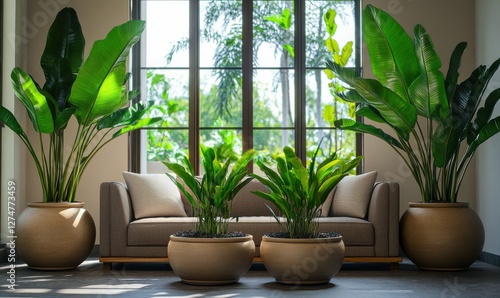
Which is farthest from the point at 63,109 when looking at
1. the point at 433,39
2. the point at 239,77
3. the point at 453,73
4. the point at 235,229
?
the point at 433,39

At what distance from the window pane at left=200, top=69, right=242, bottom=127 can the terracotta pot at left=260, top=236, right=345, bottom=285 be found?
2212 millimetres

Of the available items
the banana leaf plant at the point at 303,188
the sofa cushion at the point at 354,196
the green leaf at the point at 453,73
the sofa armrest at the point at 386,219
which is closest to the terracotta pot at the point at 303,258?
the banana leaf plant at the point at 303,188

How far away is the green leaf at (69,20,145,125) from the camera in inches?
192

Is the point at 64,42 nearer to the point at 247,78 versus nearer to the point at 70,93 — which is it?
the point at 70,93

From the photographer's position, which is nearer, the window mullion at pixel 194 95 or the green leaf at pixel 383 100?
the green leaf at pixel 383 100

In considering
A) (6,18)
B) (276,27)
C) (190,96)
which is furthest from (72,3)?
(276,27)

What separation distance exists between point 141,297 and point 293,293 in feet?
2.62

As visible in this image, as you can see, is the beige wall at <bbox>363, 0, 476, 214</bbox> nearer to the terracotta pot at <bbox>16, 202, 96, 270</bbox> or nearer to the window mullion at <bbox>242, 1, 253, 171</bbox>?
the window mullion at <bbox>242, 1, 253, 171</bbox>

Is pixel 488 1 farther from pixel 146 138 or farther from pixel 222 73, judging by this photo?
pixel 146 138

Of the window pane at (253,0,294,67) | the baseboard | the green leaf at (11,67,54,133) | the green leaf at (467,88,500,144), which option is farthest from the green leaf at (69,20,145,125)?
the baseboard

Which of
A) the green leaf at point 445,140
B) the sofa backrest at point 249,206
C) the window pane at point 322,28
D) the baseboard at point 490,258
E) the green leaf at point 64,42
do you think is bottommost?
the baseboard at point 490,258

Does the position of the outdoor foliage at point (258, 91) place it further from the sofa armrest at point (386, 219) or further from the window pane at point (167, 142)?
the sofa armrest at point (386, 219)

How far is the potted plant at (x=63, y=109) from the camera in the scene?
483 cm

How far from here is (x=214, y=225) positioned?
4.17m
